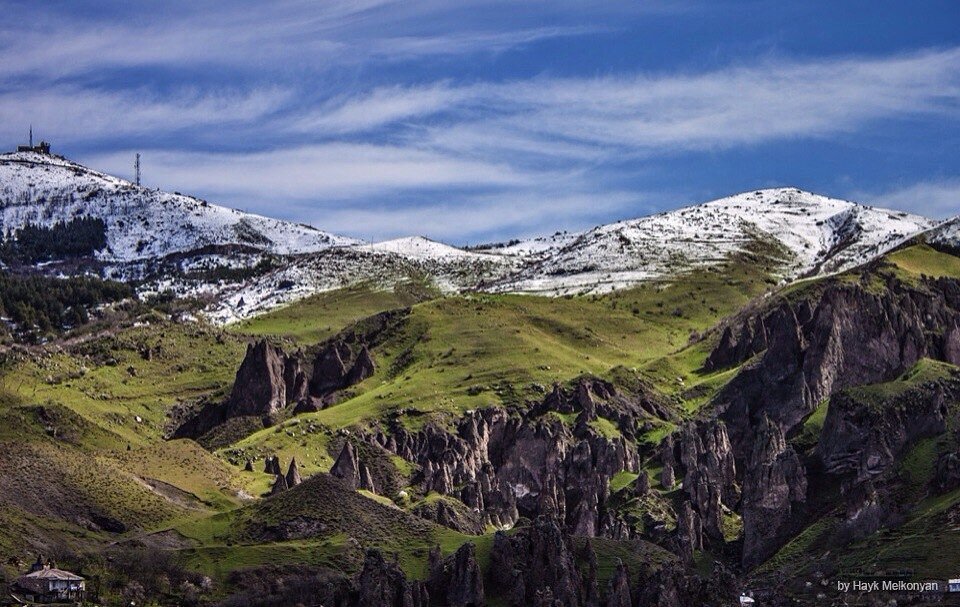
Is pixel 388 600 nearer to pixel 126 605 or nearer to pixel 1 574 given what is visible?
pixel 126 605

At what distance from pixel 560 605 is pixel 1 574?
190 feet

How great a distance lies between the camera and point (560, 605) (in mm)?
199375

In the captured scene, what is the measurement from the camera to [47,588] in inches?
7717

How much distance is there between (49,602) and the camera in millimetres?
193000

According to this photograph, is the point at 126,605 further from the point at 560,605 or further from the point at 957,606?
the point at 957,606

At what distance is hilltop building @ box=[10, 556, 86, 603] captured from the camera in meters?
194

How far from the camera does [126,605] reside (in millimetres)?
198375

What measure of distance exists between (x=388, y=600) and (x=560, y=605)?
1780 centimetres

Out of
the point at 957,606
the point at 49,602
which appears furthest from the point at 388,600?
the point at 957,606

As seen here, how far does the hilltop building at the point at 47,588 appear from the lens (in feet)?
636

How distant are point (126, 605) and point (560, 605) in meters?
44.8

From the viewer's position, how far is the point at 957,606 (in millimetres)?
199500

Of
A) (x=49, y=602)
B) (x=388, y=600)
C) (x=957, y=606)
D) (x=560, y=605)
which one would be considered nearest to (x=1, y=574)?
(x=49, y=602)

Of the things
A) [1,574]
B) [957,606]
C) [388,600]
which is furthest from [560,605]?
[1,574]
